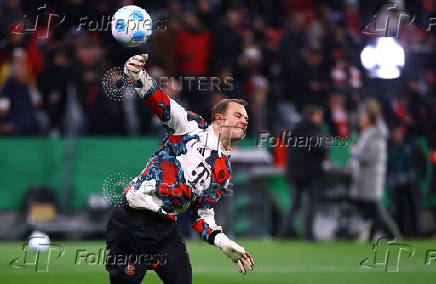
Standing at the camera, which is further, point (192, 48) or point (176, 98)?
point (192, 48)

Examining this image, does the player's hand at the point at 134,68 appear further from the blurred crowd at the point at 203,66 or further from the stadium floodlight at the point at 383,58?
the stadium floodlight at the point at 383,58

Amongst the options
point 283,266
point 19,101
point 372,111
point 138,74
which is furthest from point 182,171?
point 19,101

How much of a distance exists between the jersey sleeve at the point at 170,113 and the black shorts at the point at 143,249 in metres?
0.74

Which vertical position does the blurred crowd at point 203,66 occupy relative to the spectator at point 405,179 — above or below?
above

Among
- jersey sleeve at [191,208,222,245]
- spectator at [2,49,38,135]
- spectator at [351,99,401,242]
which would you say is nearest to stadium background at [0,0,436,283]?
spectator at [2,49,38,135]

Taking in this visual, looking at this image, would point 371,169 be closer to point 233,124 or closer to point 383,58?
point 383,58

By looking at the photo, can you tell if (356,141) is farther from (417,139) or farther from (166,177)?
(166,177)

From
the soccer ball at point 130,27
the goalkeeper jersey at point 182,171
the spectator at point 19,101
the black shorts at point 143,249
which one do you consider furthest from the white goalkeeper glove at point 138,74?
the spectator at point 19,101

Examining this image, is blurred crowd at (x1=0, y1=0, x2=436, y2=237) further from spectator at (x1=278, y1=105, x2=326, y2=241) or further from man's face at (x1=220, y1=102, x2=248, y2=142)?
man's face at (x1=220, y1=102, x2=248, y2=142)

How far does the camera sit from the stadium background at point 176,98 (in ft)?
56.3

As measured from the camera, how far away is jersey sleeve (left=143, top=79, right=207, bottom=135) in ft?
21.6

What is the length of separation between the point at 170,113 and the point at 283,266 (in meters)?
6.86

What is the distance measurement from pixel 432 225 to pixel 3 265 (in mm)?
10130

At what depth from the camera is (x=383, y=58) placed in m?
20.1
